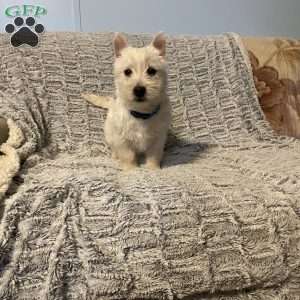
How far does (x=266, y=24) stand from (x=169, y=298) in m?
1.82

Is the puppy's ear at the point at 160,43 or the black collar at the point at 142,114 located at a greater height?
the puppy's ear at the point at 160,43

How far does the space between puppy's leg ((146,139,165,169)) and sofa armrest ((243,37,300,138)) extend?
1.85 ft

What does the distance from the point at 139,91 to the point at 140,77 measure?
5 cm

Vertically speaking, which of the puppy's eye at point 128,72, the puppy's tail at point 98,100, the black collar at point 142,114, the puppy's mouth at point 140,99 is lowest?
the puppy's tail at point 98,100

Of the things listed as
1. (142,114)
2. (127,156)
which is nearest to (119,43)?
(142,114)

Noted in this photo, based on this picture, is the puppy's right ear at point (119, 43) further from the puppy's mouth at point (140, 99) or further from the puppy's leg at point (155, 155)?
the puppy's leg at point (155, 155)

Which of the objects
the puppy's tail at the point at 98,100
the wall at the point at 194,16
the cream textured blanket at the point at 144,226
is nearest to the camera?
the cream textured blanket at the point at 144,226

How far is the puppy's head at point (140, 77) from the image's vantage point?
4.42 feet

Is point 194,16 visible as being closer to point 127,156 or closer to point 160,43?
point 160,43

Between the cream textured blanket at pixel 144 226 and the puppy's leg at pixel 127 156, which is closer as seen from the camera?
the cream textured blanket at pixel 144 226

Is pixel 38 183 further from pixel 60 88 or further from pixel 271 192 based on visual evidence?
pixel 60 88

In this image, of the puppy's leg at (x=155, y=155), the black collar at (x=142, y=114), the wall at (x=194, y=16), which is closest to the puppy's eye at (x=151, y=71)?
the black collar at (x=142, y=114)

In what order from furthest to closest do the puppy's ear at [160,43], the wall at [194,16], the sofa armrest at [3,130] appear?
the wall at [194,16] → the puppy's ear at [160,43] → the sofa armrest at [3,130]

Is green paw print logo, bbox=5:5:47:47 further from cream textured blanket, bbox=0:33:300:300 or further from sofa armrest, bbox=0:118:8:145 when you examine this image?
sofa armrest, bbox=0:118:8:145
